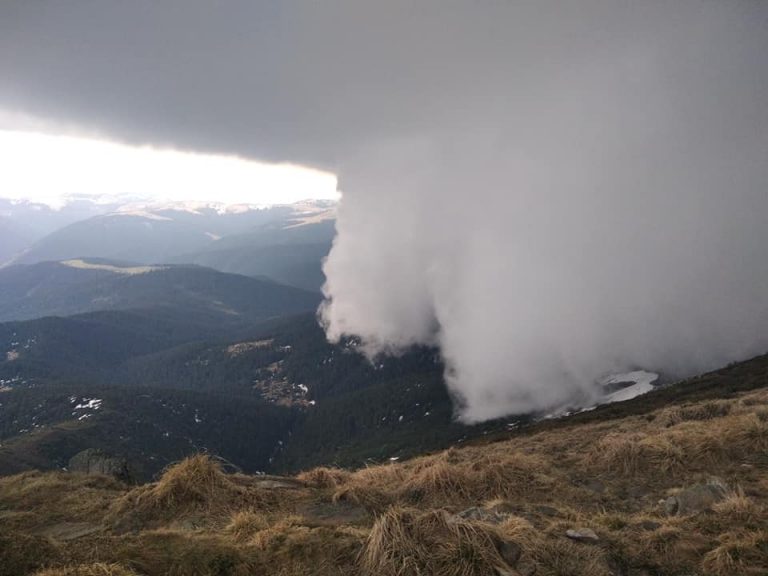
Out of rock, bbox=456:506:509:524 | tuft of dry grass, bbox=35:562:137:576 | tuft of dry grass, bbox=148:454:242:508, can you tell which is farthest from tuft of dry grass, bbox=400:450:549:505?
tuft of dry grass, bbox=35:562:137:576

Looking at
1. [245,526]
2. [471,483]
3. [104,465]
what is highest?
[245,526]

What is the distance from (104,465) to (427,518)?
63.0ft

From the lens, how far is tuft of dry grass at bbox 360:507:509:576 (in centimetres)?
744

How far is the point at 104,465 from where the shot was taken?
Answer: 2161 cm

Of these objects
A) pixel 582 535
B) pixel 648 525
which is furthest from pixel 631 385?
pixel 582 535

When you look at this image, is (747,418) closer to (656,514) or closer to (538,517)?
(656,514)

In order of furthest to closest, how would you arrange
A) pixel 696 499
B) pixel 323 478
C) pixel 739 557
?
pixel 323 478
pixel 696 499
pixel 739 557

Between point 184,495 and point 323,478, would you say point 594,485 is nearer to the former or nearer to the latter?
point 323,478

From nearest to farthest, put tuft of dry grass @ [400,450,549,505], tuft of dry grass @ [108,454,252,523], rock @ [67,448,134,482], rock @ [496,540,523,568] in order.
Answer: rock @ [496,540,523,568] → tuft of dry grass @ [108,454,252,523] → tuft of dry grass @ [400,450,549,505] → rock @ [67,448,134,482]

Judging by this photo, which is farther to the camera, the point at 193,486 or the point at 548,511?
the point at 193,486

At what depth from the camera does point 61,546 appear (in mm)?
8359

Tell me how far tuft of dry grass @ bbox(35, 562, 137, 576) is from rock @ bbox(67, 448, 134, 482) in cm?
1452

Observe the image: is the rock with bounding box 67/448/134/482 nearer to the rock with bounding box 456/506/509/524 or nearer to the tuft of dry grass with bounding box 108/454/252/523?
the tuft of dry grass with bounding box 108/454/252/523

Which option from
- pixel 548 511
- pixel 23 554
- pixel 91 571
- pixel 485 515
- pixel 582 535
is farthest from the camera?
pixel 548 511
